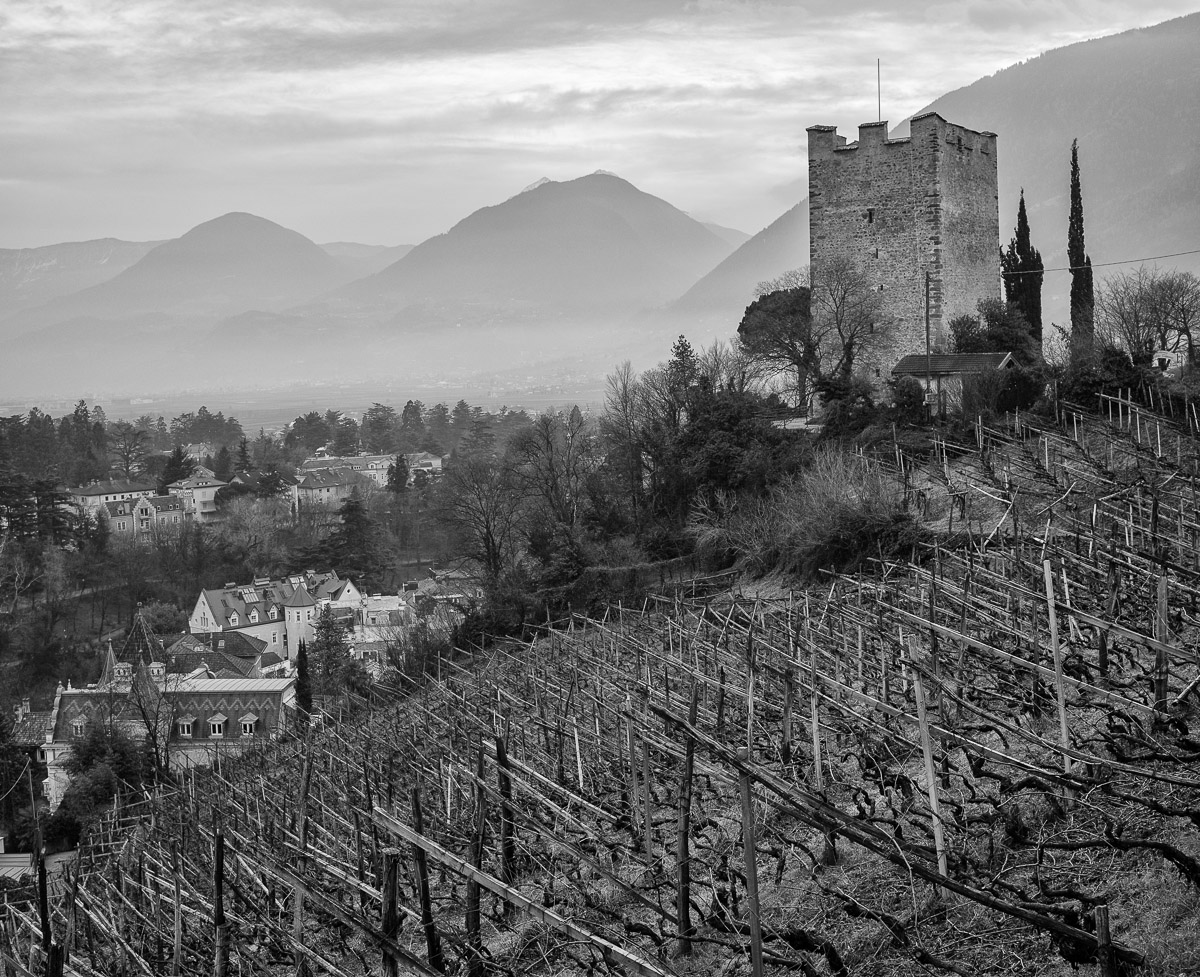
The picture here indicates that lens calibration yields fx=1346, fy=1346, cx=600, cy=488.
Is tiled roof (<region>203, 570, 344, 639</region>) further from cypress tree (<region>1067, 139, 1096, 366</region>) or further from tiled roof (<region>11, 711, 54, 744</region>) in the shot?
cypress tree (<region>1067, 139, 1096, 366</region>)

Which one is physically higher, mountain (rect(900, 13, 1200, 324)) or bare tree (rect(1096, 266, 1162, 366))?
mountain (rect(900, 13, 1200, 324))

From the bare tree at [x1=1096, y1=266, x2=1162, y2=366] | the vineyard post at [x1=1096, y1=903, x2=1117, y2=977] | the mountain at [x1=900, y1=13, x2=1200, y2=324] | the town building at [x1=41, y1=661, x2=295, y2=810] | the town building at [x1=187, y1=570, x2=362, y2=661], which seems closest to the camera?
the vineyard post at [x1=1096, y1=903, x2=1117, y2=977]

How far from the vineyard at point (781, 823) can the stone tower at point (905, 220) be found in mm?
12762

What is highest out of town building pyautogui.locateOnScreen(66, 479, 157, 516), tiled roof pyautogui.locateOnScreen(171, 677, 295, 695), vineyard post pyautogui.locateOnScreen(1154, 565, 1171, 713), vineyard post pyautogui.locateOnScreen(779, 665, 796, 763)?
vineyard post pyautogui.locateOnScreen(1154, 565, 1171, 713)

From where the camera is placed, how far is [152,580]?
61.3m

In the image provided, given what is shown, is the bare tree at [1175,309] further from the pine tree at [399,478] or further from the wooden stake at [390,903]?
the pine tree at [399,478]

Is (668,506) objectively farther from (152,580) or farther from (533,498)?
(152,580)

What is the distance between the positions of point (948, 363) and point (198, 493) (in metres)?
60.1

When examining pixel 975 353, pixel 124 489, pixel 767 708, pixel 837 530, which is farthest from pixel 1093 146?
pixel 767 708

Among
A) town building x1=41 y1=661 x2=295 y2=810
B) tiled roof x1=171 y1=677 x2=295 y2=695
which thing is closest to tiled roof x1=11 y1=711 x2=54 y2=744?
town building x1=41 y1=661 x2=295 y2=810

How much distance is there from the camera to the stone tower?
30.1 meters

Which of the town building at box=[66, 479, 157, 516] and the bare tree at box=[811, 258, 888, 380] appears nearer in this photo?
the bare tree at box=[811, 258, 888, 380]

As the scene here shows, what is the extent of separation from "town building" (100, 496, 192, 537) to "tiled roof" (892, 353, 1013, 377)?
171 ft

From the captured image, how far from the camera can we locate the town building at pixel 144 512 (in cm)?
7444
